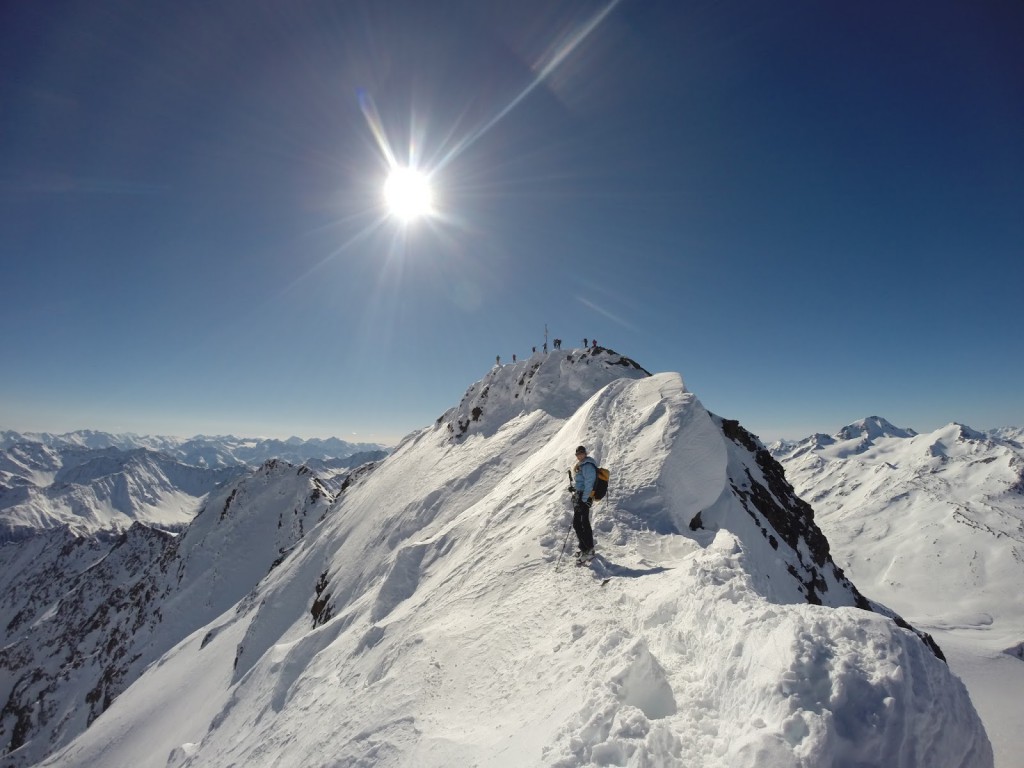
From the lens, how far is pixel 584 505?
41.2 feet

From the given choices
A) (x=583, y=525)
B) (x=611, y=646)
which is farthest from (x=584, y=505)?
(x=611, y=646)

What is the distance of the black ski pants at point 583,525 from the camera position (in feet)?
40.9

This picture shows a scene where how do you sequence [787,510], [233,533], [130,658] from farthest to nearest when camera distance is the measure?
[233,533]
[130,658]
[787,510]

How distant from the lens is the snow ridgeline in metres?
5.41

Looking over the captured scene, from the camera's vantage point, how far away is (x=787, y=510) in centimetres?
3241

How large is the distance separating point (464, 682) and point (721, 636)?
18.5ft

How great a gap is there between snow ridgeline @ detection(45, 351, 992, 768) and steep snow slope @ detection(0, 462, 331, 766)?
54.4m

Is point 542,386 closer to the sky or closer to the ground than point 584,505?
closer to the sky

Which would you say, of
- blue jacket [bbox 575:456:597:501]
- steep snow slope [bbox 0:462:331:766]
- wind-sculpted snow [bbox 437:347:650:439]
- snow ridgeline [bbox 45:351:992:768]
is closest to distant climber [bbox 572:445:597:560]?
blue jacket [bbox 575:456:597:501]

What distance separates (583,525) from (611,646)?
4.34 m

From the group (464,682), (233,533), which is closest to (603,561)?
(464,682)

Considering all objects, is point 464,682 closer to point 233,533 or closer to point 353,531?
point 353,531

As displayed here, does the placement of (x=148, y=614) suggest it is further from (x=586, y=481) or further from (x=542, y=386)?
(x=586, y=481)

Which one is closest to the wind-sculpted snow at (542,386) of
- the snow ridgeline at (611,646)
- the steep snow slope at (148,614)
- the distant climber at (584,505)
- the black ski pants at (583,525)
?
the snow ridgeline at (611,646)
